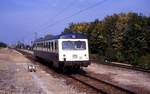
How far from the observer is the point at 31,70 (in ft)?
94.2

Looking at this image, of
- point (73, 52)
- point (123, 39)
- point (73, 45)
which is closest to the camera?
point (73, 52)

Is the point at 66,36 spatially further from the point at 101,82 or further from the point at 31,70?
the point at 101,82

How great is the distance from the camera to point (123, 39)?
58.7m

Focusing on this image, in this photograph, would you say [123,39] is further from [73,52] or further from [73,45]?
[73,52]

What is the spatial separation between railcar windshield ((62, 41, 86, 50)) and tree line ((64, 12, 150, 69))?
29.8ft

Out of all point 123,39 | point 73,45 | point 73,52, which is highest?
point 123,39

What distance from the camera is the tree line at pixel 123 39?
148ft

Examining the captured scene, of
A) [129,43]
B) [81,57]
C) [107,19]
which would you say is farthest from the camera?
[107,19]

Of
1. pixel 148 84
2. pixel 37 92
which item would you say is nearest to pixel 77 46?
pixel 148 84

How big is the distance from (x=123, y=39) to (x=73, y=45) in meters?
33.2

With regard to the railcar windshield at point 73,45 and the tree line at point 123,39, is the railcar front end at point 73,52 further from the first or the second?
the tree line at point 123,39

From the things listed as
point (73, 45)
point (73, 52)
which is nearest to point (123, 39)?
point (73, 45)

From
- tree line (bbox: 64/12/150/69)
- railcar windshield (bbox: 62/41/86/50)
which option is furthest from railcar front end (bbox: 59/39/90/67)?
tree line (bbox: 64/12/150/69)

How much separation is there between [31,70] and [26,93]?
12806mm
